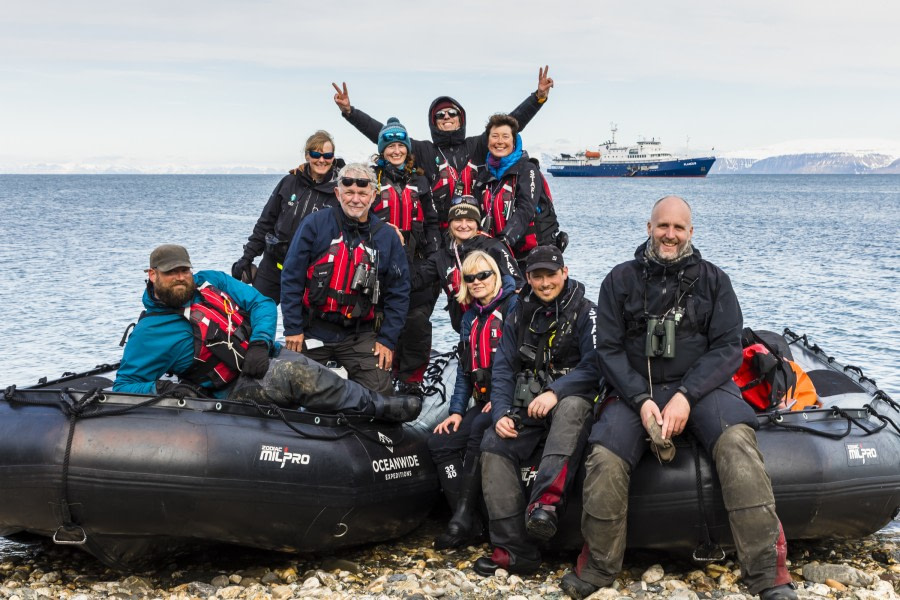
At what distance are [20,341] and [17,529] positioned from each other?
31.4ft

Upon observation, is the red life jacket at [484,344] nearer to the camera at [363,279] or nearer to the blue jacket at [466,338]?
the blue jacket at [466,338]

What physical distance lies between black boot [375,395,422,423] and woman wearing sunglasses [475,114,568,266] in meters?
1.59

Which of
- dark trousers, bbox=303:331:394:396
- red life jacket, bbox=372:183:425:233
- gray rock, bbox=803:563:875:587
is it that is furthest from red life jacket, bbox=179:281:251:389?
gray rock, bbox=803:563:875:587

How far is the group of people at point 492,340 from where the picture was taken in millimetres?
4375

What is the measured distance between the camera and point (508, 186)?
21.5 feet

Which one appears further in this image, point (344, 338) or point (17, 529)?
point (344, 338)

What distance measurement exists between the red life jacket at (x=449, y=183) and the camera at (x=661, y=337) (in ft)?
8.66

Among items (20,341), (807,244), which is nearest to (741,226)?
(807,244)

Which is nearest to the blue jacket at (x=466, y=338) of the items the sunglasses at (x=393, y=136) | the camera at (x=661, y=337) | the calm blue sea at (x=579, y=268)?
the camera at (x=661, y=337)

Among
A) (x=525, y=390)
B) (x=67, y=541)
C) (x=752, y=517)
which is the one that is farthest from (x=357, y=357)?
(x=752, y=517)

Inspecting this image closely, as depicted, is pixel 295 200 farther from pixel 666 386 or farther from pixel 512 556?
pixel 666 386

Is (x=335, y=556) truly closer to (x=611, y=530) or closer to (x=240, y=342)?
(x=240, y=342)

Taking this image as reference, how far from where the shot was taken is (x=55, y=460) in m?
4.46

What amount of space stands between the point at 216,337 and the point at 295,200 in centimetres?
180
